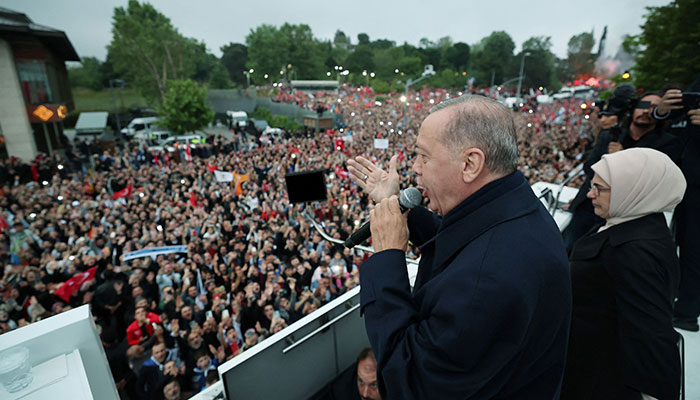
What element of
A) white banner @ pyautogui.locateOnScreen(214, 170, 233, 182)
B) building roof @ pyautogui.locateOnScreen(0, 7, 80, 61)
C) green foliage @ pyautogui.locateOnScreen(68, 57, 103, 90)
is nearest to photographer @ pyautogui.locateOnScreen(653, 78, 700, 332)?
white banner @ pyautogui.locateOnScreen(214, 170, 233, 182)

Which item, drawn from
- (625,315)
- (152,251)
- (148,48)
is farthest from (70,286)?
(148,48)

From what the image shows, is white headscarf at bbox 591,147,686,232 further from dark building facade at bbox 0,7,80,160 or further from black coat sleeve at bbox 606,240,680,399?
dark building facade at bbox 0,7,80,160

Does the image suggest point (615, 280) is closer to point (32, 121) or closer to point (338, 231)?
point (338, 231)

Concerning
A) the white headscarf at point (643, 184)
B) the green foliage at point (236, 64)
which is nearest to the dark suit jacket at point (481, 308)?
the white headscarf at point (643, 184)

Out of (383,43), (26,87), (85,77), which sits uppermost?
(383,43)

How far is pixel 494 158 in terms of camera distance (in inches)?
45.0

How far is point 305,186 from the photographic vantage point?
2467 millimetres

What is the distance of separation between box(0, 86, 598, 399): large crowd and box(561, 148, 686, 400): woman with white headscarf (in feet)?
7.21

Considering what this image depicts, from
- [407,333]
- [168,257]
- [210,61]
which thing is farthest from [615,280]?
[210,61]

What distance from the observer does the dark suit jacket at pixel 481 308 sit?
97 centimetres

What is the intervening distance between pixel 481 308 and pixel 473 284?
69 mm

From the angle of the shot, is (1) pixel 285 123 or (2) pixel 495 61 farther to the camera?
(2) pixel 495 61

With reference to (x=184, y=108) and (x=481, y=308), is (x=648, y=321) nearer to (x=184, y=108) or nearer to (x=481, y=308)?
(x=481, y=308)

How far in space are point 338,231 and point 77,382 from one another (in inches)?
285
